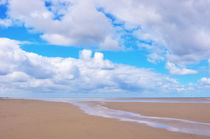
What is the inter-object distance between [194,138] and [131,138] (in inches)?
150

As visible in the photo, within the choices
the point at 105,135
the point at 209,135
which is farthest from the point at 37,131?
the point at 209,135

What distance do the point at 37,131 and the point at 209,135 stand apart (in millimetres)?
11006

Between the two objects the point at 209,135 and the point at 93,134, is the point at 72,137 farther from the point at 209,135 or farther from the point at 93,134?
the point at 209,135

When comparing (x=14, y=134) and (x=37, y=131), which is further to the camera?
(x=37, y=131)

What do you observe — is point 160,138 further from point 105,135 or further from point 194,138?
point 105,135

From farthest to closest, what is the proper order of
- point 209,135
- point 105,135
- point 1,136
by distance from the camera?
point 209,135
point 105,135
point 1,136

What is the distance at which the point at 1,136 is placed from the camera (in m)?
9.59

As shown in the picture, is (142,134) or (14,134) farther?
(142,134)

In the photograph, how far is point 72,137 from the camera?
31.8 feet

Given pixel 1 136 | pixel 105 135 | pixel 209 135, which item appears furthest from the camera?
pixel 209 135

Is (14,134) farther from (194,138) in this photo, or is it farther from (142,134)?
(194,138)

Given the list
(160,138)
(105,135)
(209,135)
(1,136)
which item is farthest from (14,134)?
(209,135)

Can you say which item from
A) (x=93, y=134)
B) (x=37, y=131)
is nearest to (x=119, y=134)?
(x=93, y=134)

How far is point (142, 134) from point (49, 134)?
223 inches
